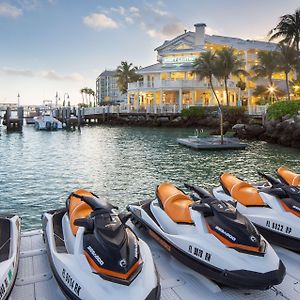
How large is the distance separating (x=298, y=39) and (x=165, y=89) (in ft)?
71.9

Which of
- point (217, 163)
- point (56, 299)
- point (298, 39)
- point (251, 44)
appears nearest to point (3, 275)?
point (56, 299)

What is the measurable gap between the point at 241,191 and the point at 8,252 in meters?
3.68

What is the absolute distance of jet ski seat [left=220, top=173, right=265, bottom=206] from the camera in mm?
5621

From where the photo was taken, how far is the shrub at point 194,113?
5369cm

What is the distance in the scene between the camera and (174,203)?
17.0 ft

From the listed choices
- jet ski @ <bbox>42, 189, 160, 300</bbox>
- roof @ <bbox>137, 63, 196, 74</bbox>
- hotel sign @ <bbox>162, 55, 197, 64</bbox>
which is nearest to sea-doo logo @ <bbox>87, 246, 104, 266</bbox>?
jet ski @ <bbox>42, 189, 160, 300</bbox>

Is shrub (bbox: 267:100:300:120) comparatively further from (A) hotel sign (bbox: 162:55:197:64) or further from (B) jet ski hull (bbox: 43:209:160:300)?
(B) jet ski hull (bbox: 43:209:160:300)

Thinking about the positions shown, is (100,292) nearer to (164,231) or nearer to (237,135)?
(164,231)

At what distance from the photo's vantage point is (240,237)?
410 centimetres

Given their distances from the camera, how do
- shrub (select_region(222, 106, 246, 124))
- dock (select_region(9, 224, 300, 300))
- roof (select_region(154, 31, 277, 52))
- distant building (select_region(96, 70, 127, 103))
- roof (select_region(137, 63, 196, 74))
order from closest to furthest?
dock (select_region(9, 224, 300, 300)), shrub (select_region(222, 106, 246, 124)), roof (select_region(137, 63, 196, 74)), roof (select_region(154, 31, 277, 52)), distant building (select_region(96, 70, 127, 103))

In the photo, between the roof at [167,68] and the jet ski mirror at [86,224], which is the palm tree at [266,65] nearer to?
the roof at [167,68]

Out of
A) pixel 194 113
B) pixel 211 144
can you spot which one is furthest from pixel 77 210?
pixel 194 113

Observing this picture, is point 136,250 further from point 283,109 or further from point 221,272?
point 283,109

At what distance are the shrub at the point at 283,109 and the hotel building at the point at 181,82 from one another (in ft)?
81.9
